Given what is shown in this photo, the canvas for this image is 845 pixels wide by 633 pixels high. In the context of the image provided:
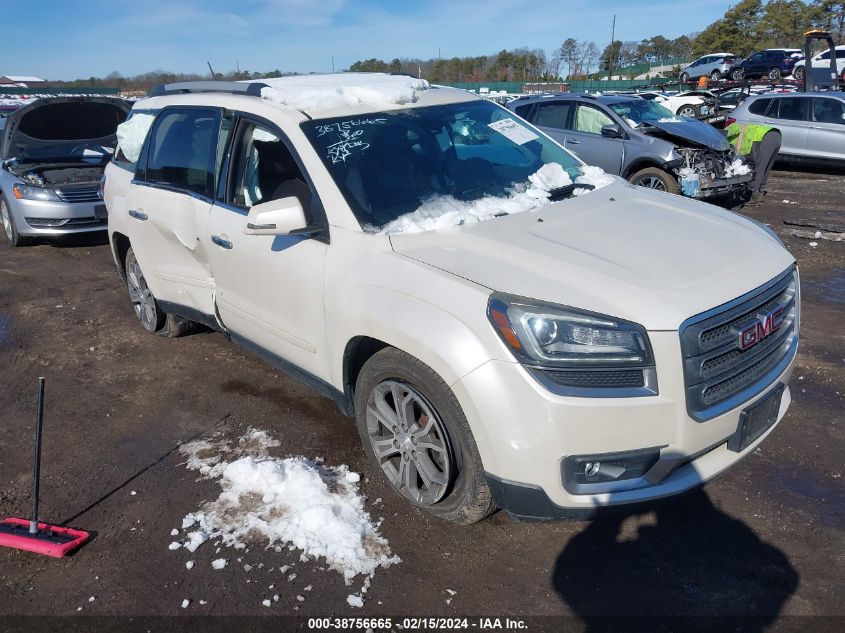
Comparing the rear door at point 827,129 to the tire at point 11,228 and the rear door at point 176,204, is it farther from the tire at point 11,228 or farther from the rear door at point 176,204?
the tire at point 11,228

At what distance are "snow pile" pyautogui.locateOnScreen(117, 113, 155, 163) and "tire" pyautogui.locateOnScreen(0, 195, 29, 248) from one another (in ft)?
15.5

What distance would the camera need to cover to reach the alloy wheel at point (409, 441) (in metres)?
2.92

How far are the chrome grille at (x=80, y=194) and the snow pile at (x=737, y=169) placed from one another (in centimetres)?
870

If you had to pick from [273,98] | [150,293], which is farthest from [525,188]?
[150,293]

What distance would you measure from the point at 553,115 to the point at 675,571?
8.86 metres

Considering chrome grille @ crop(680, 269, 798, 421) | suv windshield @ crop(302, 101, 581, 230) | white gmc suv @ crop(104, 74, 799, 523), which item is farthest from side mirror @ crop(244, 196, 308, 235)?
chrome grille @ crop(680, 269, 798, 421)

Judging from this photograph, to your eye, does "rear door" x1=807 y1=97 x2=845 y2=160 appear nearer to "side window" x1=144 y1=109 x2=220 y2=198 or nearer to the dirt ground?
the dirt ground

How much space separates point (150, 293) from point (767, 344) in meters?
4.56

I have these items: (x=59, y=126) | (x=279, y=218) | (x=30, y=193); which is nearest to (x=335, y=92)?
(x=279, y=218)

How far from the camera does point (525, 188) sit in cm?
373

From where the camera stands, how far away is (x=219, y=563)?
9.64ft

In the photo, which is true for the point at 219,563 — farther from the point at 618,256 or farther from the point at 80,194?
the point at 80,194

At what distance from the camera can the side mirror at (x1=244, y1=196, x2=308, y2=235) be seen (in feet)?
10.4

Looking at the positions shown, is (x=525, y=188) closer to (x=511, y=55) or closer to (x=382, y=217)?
(x=382, y=217)
